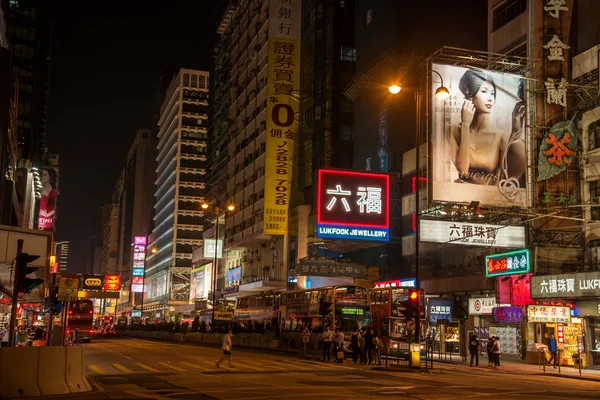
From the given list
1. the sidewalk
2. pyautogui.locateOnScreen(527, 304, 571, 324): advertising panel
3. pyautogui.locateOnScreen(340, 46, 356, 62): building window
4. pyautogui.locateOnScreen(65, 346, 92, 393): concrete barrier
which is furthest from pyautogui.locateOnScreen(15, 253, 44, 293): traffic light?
pyautogui.locateOnScreen(340, 46, 356, 62): building window

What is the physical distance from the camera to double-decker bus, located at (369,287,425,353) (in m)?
36.8

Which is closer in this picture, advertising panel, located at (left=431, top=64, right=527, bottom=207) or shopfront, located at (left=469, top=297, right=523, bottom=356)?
advertising panel, located at (left=431, top=64, right=527, bottom=207)

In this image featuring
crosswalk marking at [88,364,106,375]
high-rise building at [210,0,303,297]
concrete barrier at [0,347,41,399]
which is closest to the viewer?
A: concrete barrier at [0,347,41,399]

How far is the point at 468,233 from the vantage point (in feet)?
126

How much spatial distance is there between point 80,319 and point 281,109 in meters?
29.4

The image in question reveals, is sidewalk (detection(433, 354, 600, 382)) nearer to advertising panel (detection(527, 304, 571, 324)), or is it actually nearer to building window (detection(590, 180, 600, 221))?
advertising panel (detection(527, 304, 571, 324))

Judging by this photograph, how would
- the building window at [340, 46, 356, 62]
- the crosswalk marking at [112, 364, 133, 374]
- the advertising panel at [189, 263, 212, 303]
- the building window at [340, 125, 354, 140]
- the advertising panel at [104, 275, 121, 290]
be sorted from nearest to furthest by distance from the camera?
1. the crosswalk marking at [112, 364, 133, 374]
2. the advertising panel at [104, 275, 121, 290]
3. the building window at [340, 125, 354, 140]
4. the building window at [340, 46, 356, 62]
5. the advertising panel at [189, 263, 212, 303]

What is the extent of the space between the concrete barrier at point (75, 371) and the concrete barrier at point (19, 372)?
89cm

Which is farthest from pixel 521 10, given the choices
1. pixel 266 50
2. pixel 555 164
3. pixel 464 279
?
pixel 266 50

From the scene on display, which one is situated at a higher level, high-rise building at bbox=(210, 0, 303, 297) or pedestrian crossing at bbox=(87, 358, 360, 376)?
high-rise building at bbox=(210, 0, 303, 297)

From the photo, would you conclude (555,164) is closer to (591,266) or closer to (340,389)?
(591,266)

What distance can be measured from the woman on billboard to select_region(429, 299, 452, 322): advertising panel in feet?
30.3

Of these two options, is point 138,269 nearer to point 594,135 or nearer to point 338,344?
point 338,344

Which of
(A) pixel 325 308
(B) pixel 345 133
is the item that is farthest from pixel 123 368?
(B) pixel 345 133
